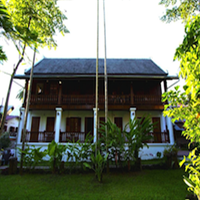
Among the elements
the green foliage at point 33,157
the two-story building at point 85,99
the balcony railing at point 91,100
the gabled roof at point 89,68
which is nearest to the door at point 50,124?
the two-story building at point 85,99

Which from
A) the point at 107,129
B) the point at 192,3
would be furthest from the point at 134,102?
the point at 192,3

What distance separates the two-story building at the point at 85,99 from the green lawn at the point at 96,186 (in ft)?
13.1

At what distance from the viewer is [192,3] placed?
5348 millimetres

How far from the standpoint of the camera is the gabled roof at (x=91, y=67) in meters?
12.4

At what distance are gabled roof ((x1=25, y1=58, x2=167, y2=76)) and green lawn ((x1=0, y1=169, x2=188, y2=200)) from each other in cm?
784

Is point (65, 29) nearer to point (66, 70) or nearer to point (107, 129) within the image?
point (107, 129)

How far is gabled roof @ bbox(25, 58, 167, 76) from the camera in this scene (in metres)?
12.4

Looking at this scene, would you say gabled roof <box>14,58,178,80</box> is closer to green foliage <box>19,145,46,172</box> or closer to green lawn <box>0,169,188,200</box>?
green foliage <box>19,145,46,172</box>

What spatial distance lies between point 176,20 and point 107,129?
5239 mm

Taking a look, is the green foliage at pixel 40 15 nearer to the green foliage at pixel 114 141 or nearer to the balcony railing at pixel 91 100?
the green foliage at pixel 114 141

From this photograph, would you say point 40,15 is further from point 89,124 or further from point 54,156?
point 89,124

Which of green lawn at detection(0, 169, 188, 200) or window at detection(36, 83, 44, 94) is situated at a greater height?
window at detection(36, 83, 44, 94)

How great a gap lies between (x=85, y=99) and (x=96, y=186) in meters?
6.93

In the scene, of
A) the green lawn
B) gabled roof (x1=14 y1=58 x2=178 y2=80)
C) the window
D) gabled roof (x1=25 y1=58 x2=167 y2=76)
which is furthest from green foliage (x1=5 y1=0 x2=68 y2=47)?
the window
